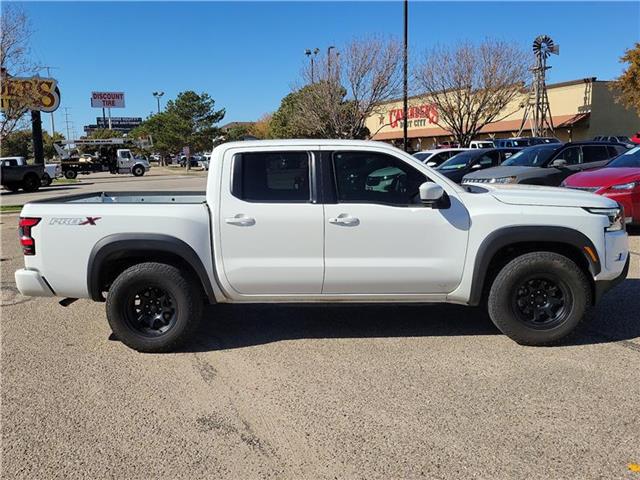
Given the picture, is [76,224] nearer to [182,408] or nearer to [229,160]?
[229,160]

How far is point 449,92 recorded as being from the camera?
34.6 metres

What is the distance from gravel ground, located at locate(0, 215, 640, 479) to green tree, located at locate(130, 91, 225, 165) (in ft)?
209

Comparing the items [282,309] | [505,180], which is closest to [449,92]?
[505,180]

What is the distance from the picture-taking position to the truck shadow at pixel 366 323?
5.07 m

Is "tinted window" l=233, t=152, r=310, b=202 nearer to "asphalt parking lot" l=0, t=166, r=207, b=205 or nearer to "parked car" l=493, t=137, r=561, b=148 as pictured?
"asphalt parking lot" l=0, t=166, r=207, b=205

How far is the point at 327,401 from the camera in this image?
3832 mm

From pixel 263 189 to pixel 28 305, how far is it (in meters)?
3.58

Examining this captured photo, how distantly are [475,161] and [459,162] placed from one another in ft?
1.53

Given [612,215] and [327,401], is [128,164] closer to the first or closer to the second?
[612,215]

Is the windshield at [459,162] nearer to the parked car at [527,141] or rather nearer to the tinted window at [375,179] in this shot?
the tinted window at [375,179]

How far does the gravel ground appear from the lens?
310 centimetres

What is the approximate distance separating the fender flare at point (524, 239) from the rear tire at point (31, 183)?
90.9 feet

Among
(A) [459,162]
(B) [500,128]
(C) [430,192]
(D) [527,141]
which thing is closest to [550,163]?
(A) [459,162]

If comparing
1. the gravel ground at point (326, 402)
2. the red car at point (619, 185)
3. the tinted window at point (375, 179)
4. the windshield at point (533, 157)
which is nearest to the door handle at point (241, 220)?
the tinted window at point (375, 179)
